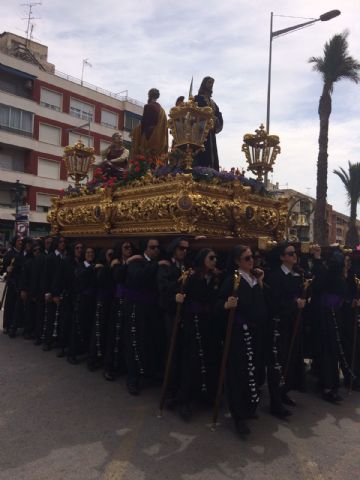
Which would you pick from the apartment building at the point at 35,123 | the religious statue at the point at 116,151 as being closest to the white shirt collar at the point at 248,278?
the religious statue at the point at 116,151

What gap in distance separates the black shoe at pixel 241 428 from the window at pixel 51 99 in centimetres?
2740

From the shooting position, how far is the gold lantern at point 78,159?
27.0 ft

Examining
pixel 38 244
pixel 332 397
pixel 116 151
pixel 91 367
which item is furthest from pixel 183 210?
pixel 38 244

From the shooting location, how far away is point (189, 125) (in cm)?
520

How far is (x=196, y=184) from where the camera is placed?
5016mm

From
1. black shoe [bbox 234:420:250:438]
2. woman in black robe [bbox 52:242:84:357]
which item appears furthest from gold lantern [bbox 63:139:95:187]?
black shoe [bbox 234:420:250:438]

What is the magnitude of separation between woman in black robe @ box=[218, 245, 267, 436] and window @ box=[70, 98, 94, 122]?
90.1ft

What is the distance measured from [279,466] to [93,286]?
364cm

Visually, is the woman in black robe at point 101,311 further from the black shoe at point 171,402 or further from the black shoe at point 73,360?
the black shoe at point 171,402

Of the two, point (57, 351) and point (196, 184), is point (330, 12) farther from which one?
point (57, 351)

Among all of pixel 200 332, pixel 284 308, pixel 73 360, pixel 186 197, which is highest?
pixel 186 197

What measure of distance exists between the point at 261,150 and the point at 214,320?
10.0ft

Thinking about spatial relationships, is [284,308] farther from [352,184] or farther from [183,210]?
[352,184]

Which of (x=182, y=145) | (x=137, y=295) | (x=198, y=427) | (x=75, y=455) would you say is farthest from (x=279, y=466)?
(x=182, y=145)
